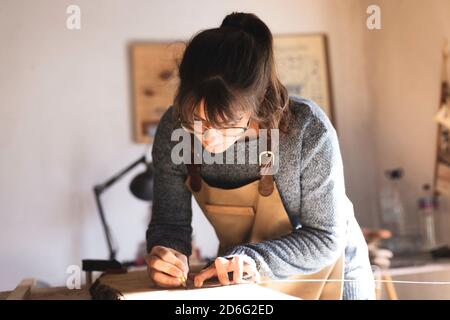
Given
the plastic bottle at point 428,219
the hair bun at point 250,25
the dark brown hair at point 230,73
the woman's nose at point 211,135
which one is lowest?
the plastic bottle at point 428,219

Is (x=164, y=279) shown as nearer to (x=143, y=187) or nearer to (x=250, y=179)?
(x=250, y=179)

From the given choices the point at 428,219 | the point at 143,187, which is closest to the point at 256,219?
the point at 428,219

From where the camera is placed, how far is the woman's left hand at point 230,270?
0.56 meters

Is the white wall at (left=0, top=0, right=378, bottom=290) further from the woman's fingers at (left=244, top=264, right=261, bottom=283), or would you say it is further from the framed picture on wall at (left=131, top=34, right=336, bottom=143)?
the woman's fingers at (left=244, top=264, right=261, bottom=283)

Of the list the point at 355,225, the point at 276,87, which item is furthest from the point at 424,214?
the point at 276,87

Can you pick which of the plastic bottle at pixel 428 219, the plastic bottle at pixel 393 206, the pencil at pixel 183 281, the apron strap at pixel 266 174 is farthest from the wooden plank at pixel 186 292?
the plastic bottle at pixel 428 219

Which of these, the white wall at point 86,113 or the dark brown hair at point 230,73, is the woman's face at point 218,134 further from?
the white wall at point 86,113

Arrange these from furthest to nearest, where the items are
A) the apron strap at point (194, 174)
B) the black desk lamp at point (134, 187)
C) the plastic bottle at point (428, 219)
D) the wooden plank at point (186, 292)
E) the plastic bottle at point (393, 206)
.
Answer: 1. the black desk lamp at point (134, 187)
2. the plastic bottle at point (428, 219)
3. the plastic bottle at point (393, 206)
4. the apron strap at point (194, 174)
5. the wooden plank at point (186, 292)

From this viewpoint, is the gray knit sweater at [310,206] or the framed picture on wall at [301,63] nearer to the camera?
the gray knit sweater at [310,206]

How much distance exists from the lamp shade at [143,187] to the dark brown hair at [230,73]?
787mm

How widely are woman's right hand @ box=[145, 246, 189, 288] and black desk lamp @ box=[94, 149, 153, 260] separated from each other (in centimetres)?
72

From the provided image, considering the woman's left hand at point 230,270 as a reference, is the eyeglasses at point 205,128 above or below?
above

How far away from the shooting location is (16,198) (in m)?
0.95

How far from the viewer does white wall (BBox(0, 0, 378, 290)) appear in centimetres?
75
